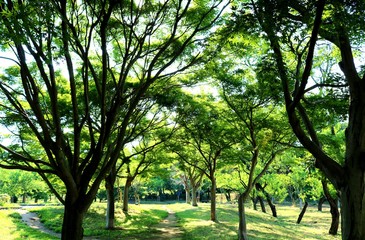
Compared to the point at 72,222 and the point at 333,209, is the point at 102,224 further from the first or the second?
the point at 333,209

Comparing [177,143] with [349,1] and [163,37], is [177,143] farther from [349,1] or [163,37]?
[349,1]

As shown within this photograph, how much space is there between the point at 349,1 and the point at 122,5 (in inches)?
244

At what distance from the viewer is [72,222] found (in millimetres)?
8008

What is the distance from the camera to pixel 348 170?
6.14 meters

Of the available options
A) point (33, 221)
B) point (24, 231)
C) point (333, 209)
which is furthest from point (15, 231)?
point (333, 209)

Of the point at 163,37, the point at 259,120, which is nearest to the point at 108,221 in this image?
the point at 259,120

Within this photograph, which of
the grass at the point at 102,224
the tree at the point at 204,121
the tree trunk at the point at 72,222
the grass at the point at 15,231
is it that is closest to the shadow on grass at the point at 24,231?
the grass at the point at 15,231

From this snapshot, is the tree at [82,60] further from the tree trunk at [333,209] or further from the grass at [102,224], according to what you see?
the tree trunk at [333,209]

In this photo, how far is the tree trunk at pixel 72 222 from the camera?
7.95 m

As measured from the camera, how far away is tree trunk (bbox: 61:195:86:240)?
26.1 feet

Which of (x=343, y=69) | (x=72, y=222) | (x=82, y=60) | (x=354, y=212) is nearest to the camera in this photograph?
(x=354, y=212)

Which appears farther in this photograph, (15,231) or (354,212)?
(15,231)

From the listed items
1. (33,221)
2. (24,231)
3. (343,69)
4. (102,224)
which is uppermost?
(343,69)

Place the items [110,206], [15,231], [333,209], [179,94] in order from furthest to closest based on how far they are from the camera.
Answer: [333,209] < [110,206] < [15,231] < [179,94]
